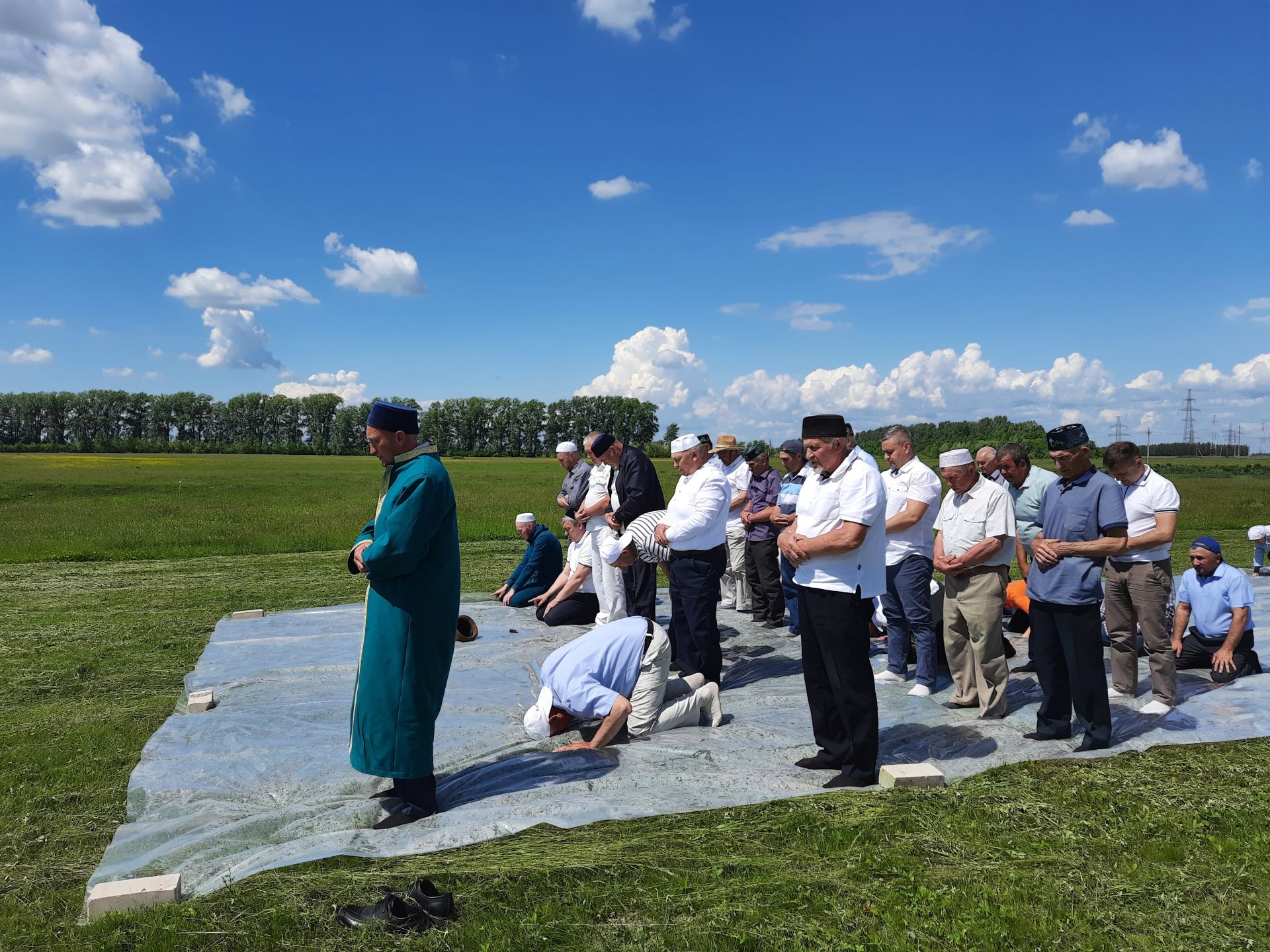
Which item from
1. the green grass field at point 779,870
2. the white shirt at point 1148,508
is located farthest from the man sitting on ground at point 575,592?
the white shirt at point 1148,508

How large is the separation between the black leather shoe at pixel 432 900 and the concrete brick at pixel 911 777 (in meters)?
2.46

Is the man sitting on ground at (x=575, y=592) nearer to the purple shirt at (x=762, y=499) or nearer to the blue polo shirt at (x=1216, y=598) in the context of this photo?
the purple shirt at (x=762, y=499)

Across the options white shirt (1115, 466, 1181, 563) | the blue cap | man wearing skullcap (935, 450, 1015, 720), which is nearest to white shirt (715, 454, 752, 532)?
man wearing skullcap (935, 450, 1015, 720)

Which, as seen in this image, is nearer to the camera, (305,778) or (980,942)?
(980,942)

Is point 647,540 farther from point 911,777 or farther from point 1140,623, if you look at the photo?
point 1140,623

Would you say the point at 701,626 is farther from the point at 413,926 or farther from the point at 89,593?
the point at 89,593

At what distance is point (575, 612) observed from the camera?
8.95 m

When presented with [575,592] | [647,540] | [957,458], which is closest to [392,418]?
[647,540]

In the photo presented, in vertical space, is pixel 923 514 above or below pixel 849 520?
below

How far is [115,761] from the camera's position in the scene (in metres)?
5.15

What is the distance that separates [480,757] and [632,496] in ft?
9.74

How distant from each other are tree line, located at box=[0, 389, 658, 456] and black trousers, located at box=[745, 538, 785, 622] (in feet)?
304

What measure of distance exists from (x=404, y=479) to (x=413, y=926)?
2122 millimetres

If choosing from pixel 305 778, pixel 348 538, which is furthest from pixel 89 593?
pixel 305 778
